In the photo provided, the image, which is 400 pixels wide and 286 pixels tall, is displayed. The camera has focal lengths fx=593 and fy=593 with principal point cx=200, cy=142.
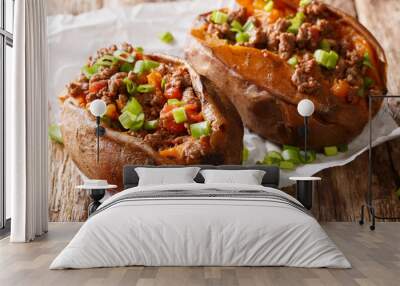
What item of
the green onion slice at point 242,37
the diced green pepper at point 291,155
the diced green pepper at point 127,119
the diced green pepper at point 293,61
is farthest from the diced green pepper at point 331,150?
the diced green pepper at point 127,119

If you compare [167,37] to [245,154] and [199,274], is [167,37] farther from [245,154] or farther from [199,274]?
[199,274]

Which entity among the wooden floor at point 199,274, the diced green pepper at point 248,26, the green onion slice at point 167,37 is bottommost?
the wooden floor at point 199,274

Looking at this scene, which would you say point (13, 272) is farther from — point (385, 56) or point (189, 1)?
point (385, 56)

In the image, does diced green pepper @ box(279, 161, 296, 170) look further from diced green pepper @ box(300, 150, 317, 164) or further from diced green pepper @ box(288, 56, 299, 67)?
diced green pepper @ box(288, 56, 299, 67)

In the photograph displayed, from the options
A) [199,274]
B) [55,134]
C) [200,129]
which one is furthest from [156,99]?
[199,274]

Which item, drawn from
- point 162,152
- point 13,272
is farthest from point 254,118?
point 13,272

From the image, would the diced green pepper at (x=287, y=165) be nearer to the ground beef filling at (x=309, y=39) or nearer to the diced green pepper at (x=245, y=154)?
the diced green pepper at (x=245, y=154)

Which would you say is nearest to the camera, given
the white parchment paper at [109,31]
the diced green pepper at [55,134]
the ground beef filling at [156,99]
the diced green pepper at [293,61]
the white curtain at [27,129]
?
the white curtain at [27,129]

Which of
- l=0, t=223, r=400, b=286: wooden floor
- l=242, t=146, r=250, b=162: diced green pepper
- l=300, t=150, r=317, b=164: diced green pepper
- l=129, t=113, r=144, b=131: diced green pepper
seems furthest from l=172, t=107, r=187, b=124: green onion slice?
l=0, t=223, r=400, b=286: wooden floor
